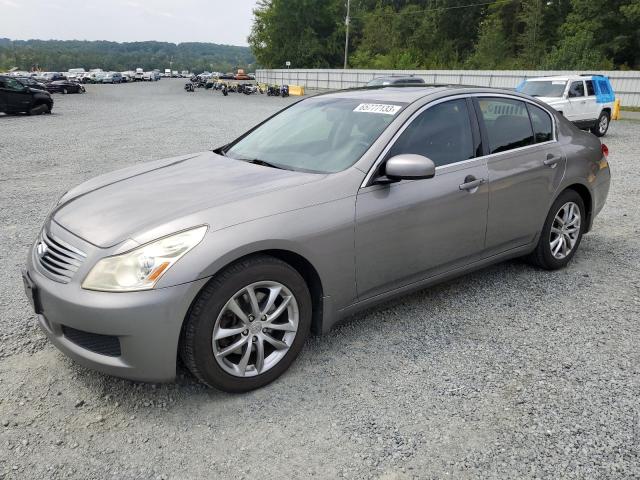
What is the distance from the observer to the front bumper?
2.47m

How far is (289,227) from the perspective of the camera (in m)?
2.85

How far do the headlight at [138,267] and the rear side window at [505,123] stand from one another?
250cm

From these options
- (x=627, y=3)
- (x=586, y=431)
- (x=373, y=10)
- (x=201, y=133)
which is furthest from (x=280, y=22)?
(x=586, y=431)

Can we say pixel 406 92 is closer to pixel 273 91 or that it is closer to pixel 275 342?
pixel 275 342

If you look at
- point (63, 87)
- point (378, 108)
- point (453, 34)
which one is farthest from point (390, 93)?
point (453, 34)

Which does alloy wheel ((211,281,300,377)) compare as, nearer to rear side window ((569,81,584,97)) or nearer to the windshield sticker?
the windshield sticker

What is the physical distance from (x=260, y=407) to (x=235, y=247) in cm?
87

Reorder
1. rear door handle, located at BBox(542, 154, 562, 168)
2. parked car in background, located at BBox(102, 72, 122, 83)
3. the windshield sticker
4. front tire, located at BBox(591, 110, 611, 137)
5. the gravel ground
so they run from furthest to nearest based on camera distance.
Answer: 1. parked car in background, located at BBox(102, 72, 122, 83)
2. front tire, located at BBox(591, 110, 611, 137)
3. rear door handle, located at BBox(542, 154, 562, 168)
4. the windshield sticker
5. the gravel ground

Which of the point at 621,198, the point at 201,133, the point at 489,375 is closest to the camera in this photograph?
the point at 489,375

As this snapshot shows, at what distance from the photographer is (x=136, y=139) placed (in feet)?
44.7

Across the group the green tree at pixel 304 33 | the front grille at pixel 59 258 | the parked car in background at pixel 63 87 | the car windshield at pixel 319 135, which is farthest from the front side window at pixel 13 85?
the green tree at pixel 304 33

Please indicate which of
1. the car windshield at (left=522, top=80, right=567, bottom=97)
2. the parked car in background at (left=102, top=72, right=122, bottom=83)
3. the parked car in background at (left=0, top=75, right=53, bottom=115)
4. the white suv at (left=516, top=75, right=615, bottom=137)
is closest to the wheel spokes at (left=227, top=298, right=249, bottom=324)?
the white suv at (left=516, top=75, right=615, bottom=137)

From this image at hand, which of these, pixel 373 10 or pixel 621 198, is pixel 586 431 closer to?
pixel 621 198

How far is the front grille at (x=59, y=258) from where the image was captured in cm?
265
